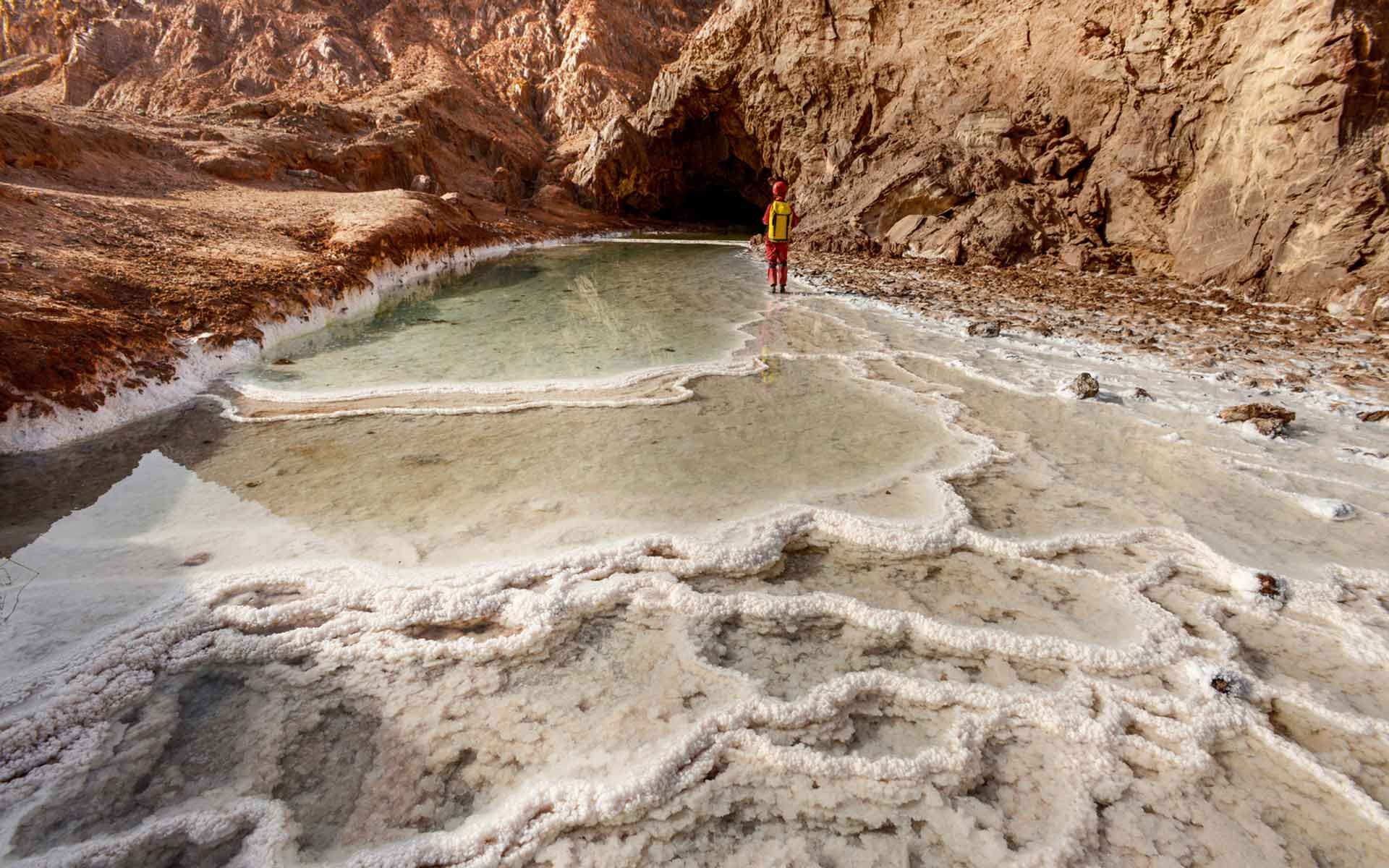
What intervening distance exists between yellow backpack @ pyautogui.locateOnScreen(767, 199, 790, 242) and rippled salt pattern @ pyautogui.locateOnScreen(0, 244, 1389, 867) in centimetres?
584

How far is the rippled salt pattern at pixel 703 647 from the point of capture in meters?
1.76

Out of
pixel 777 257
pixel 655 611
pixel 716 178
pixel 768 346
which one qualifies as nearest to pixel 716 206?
pixel 716 178

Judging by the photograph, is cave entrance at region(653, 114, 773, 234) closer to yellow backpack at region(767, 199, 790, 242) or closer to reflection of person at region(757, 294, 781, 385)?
yellow backpack at region(767, 199, 790, 242)

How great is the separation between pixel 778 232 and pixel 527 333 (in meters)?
4.26

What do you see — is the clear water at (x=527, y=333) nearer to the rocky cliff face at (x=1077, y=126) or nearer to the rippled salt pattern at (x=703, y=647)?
the rippled salt pattern at (x=703, y=647)

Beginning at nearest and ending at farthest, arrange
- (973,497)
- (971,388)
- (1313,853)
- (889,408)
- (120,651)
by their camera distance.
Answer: (1313,853)
(120,651)
(973,497)
(889,408)
(971,388)

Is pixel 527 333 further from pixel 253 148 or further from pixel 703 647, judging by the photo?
pixel 253 148

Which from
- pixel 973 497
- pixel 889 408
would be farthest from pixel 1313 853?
pixel 889 408

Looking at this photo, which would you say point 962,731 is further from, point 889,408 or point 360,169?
point 360,169

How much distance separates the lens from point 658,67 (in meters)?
35.1

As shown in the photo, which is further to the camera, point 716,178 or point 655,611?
point 716,178

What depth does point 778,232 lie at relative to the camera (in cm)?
947

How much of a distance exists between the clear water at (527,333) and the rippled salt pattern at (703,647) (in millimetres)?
1639

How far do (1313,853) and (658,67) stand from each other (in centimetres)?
4014
